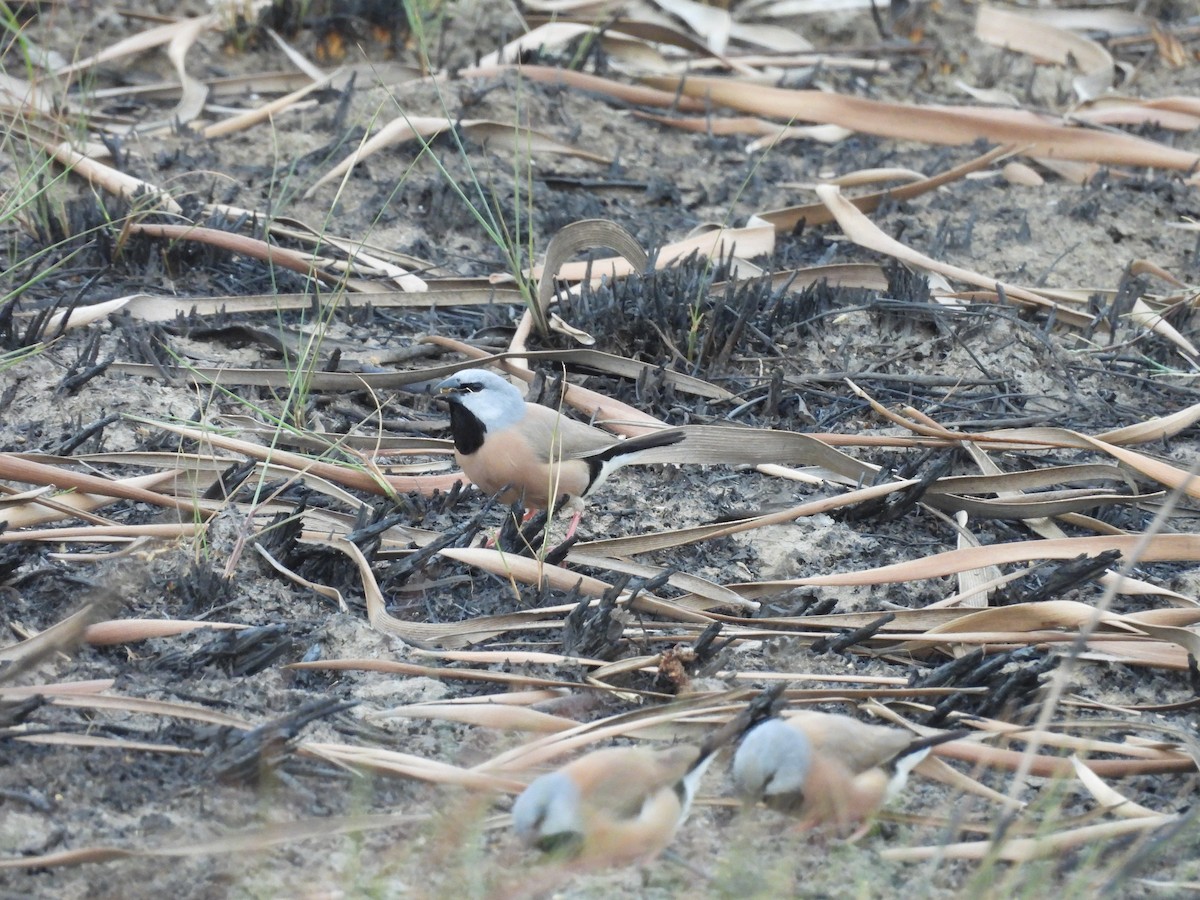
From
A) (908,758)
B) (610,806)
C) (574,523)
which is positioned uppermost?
(610,806)

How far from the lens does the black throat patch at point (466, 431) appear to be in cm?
391

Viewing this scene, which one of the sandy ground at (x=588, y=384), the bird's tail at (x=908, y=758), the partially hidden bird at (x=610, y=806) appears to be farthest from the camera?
the bird's tail at (x=908, y=758)

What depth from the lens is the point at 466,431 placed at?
12.9ft

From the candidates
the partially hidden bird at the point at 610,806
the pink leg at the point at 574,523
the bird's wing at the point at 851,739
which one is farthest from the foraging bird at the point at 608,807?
the pink leg at the point at 574,523

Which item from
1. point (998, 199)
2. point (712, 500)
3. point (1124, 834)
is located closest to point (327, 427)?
point (712, 500)

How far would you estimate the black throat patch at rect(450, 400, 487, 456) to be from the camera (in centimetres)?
391

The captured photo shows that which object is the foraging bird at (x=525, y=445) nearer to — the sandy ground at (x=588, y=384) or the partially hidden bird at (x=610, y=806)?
the sandy ground at (x=588, y=384)

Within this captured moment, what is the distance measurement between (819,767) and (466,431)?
1.65 metres

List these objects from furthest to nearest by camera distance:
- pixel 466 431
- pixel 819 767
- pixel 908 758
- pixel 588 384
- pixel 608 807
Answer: pixel 588 384 → pixel 466 431 → pixel 908 758 → pixel 819 767 → pixel 608 807

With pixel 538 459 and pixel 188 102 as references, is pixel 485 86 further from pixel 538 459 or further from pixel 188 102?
pixel 538 459

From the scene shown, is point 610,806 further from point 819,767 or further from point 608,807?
point 819,767

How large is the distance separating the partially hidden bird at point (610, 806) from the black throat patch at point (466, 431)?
146 centimetres

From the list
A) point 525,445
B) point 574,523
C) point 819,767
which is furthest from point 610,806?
point 525,445

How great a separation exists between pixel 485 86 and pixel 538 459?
3.10 m
